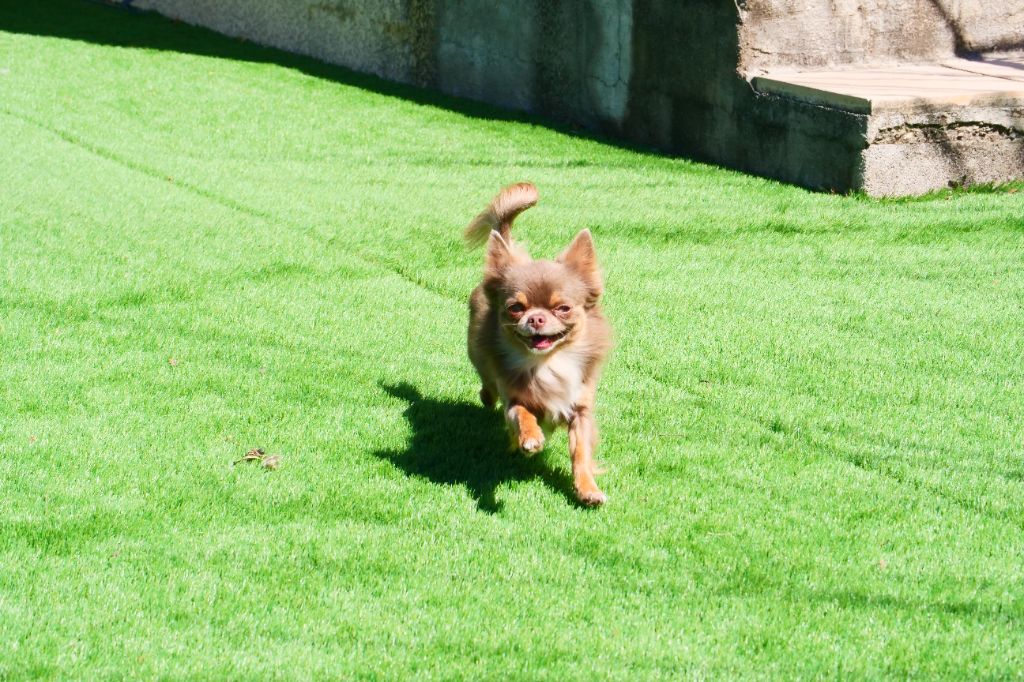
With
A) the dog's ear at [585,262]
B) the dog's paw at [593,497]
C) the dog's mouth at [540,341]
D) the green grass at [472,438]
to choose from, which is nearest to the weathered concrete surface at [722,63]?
the green grass at [472,438]

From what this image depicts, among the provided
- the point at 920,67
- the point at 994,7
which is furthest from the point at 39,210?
the point at 994,7

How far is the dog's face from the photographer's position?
4.11 m

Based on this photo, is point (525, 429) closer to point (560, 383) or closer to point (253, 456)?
point (560, 383)

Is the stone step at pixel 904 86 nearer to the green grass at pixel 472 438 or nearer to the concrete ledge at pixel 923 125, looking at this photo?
the concrete ledge at pixel 923 125

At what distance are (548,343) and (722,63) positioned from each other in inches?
215

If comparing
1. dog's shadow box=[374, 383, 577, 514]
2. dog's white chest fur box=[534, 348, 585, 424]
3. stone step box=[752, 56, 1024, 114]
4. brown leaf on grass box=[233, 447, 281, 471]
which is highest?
stone step box=[752, 56, 1024, 114]

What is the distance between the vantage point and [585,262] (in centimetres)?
435

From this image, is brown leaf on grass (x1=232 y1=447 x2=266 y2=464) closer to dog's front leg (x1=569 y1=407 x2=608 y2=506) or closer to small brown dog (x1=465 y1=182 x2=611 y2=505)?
small brown dog (x1=465 y1=182 x2=611 y2=505)

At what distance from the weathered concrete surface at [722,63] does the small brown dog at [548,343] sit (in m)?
4.27

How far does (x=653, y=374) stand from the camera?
538 centimetres

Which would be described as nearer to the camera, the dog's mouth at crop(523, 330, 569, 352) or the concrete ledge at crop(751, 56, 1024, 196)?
the dog's mouth at crop(523, 330, 569, 352)

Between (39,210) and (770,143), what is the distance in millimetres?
4939

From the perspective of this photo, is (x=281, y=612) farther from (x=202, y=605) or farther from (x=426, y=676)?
(x=426, y=676)

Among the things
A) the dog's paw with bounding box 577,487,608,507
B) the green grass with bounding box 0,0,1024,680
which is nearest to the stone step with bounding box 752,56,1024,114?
the green grass with bounding box 0,0,1024,680
